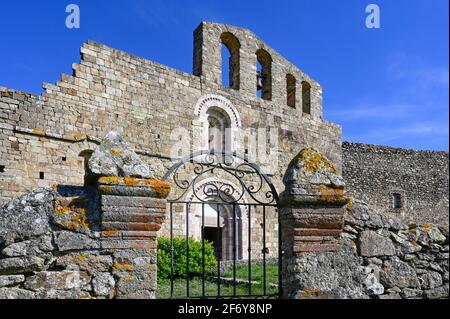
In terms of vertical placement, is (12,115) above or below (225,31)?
below

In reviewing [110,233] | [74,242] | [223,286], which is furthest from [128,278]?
[223,286]

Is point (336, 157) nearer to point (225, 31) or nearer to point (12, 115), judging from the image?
point (225, 31)

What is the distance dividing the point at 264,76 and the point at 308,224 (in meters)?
13.2

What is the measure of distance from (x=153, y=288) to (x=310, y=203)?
5.31ft

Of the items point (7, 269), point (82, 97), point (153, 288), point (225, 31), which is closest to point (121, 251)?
point (153, 288)

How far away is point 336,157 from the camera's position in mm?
19125

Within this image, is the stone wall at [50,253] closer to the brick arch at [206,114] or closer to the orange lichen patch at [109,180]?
the orange lichen patch at [109,180]

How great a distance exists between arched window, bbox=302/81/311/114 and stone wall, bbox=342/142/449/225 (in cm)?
648

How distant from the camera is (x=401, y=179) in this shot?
25594mm

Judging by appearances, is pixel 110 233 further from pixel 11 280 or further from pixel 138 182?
pixel 11 280

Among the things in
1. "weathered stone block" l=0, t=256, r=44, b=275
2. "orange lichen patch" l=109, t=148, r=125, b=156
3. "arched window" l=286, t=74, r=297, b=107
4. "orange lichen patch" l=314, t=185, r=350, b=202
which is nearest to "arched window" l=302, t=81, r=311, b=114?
"arched window" l=286, t=74, r=297, b=107

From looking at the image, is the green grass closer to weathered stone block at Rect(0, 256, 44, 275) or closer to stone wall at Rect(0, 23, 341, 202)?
weathered stone block at Rect(0, 256, 44, 275)

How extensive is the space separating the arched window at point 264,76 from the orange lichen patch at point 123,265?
44.0ft
